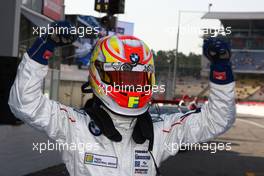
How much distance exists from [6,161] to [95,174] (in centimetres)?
485

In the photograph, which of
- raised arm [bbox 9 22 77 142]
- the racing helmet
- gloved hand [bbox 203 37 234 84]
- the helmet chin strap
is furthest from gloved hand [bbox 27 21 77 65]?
gloved hand [bbox 203 37 234 84]

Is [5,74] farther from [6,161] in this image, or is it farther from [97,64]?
[97,64]

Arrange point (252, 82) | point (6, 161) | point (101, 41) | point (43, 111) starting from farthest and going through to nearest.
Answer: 1. point (252, 82)
2. point (6, 161)
3. point (101, 41)
4. point (43, 111)

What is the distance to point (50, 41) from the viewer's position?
284 centimetres

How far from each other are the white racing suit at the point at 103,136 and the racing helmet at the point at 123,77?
0.10 meters

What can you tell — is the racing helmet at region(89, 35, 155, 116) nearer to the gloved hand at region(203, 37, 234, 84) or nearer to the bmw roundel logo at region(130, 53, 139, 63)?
the bmw roundel logo at region(130, 53, 139, 63)

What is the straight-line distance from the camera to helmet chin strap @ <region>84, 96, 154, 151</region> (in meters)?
2.90

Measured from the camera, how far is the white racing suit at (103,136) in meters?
2.90

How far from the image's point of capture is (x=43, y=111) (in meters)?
2.88

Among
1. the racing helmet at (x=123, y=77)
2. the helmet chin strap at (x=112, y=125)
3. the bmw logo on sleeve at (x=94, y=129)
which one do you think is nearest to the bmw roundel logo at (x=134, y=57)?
the racing helmet at (x=123, y=77)

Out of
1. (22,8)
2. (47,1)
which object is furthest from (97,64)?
(47,1)

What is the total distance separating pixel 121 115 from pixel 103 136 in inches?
6.5

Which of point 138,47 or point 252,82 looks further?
point 252,82

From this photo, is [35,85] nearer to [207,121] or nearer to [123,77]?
[123,77]
